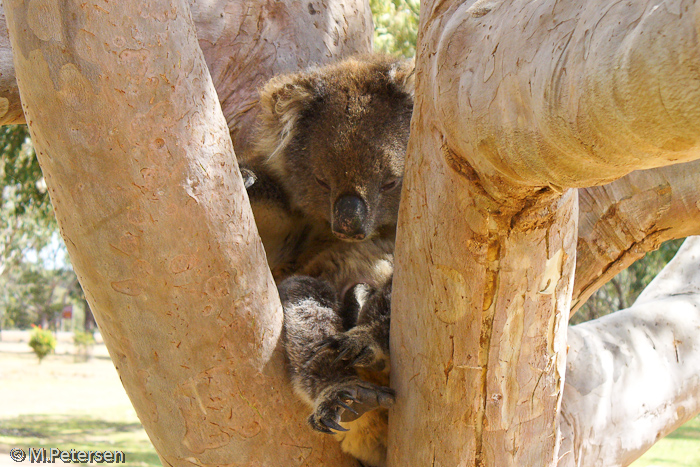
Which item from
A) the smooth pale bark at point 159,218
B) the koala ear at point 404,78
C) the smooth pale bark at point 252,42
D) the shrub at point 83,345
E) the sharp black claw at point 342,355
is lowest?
the shrub at point 83,345

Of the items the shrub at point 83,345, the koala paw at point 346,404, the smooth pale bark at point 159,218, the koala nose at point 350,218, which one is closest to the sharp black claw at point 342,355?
the koala paw at point 346,404

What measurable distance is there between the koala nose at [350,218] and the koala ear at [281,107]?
1.42 ft

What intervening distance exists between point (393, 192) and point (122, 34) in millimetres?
1210

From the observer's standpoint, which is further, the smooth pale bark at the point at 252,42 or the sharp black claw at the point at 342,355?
the smooth pale bark at the point at 252,42

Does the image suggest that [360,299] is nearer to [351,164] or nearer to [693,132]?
[351,164]

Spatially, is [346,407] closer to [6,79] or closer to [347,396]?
[347,396]

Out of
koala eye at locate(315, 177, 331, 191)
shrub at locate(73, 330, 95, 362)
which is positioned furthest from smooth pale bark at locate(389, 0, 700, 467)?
shrub at locate(73, 330, 95, 362)

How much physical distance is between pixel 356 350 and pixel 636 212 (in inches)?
39.0

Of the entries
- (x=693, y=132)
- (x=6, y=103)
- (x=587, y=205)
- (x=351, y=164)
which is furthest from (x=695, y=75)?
(x=6, y=103)

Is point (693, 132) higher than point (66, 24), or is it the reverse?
point (66, 24)

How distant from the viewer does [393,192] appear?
2.24 meters

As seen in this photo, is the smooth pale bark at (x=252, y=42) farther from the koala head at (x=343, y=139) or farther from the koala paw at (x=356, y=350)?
the koala paw at (x=356, y=350)

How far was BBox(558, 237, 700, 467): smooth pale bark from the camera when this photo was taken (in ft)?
6.59

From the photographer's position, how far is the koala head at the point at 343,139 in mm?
2170
